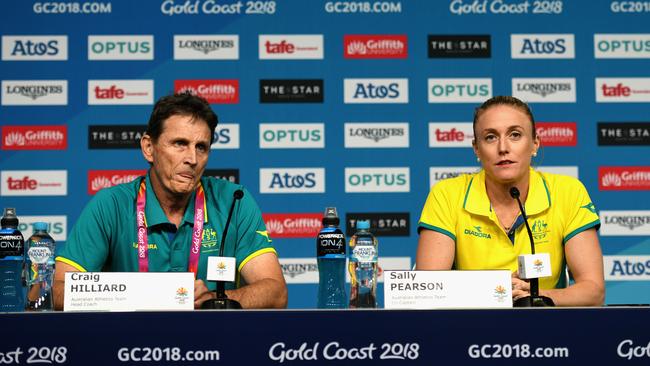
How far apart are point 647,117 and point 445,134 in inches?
48.2

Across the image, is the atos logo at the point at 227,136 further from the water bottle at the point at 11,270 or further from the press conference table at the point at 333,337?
the press conference table at the point at 333,337

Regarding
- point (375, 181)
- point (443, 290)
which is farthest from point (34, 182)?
point (443, 290)

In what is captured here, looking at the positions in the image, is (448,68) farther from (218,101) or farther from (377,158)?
(218,101)

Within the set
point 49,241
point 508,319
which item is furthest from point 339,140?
point 508,319

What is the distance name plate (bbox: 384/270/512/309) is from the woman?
2.18 ft

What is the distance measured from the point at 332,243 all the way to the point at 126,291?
58 cm

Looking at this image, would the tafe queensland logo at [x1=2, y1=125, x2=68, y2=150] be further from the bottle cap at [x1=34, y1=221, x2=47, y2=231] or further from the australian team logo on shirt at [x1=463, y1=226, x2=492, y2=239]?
the australian team logo on shirt at [x1=463, y1=226, x2=492, y2=239]

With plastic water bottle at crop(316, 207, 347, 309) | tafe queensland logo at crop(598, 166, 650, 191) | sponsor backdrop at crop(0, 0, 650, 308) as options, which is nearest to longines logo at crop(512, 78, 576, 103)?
sponsor backdrop at crop(0, 0, 650, 308)

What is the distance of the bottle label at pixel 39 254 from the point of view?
198 cm

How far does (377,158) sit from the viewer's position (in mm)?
4516

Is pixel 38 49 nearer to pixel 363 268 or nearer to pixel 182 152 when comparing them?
pixel 182 152

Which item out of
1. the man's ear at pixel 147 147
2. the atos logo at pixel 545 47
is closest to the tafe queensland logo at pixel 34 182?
the man's ear at pixel 147 147

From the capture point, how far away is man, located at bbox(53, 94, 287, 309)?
2.31 meters

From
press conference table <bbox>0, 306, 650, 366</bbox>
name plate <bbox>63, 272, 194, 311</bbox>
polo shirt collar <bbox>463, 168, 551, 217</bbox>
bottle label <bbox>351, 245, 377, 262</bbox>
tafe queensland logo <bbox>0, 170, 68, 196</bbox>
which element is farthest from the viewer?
tafe queensland logo <bbox>0, 170, 68, 196</bbox>
